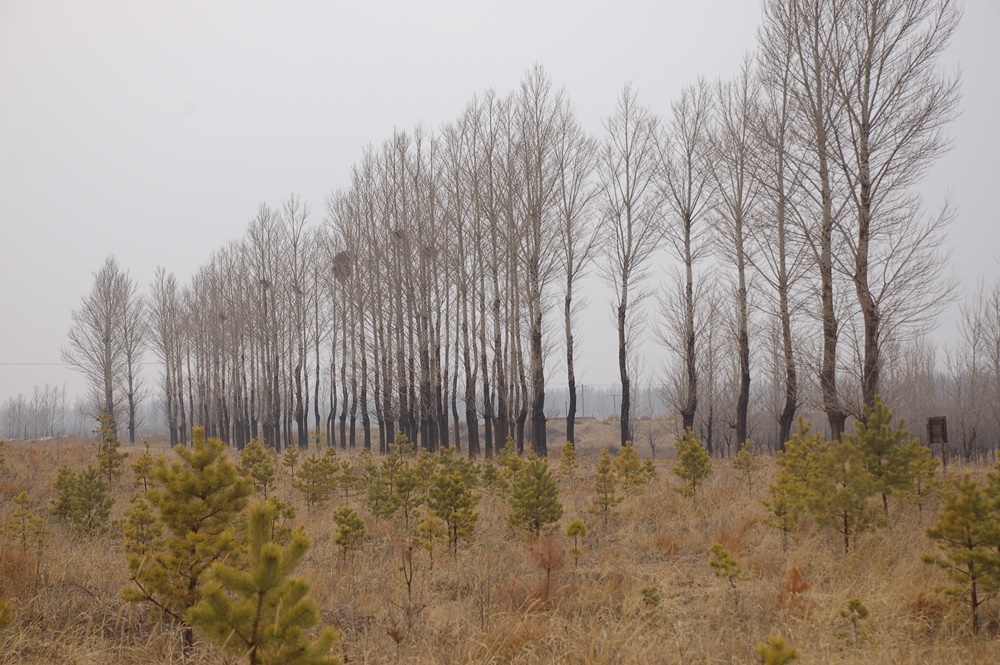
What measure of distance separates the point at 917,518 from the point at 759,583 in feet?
11.0

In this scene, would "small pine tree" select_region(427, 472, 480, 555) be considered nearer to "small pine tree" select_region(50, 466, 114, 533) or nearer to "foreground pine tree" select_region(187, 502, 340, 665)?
"foreground pine tree" select_region(187, 502, 340, 665)

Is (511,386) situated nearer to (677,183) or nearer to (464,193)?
(464,193)

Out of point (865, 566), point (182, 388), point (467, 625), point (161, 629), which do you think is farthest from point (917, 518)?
point (182, 388)

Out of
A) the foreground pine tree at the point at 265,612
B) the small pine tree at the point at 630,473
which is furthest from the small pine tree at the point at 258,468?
the foreground pine tree at the point at 265,612

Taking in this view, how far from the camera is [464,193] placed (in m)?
19.2

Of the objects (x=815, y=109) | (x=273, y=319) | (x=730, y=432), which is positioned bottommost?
(x=730, y=432)

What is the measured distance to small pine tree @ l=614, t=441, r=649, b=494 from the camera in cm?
980

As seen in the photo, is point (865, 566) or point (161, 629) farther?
point (865, 566)

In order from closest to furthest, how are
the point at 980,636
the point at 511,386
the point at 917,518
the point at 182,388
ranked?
1. the point at 980,636
2. the point at 917,518
3. the point at 511,386
4. the point at 182,388

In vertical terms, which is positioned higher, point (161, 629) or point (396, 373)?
point (396, 373)

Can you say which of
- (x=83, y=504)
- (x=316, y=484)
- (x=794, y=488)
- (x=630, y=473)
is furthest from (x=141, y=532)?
(x=630, y=473)

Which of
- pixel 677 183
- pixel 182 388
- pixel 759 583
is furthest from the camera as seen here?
pixel 182 388

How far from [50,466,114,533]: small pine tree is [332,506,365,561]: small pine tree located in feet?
11.3

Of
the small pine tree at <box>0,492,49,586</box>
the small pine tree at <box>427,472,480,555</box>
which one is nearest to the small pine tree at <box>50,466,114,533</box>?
the small pine tree at <box>0,492,49,586</box>
